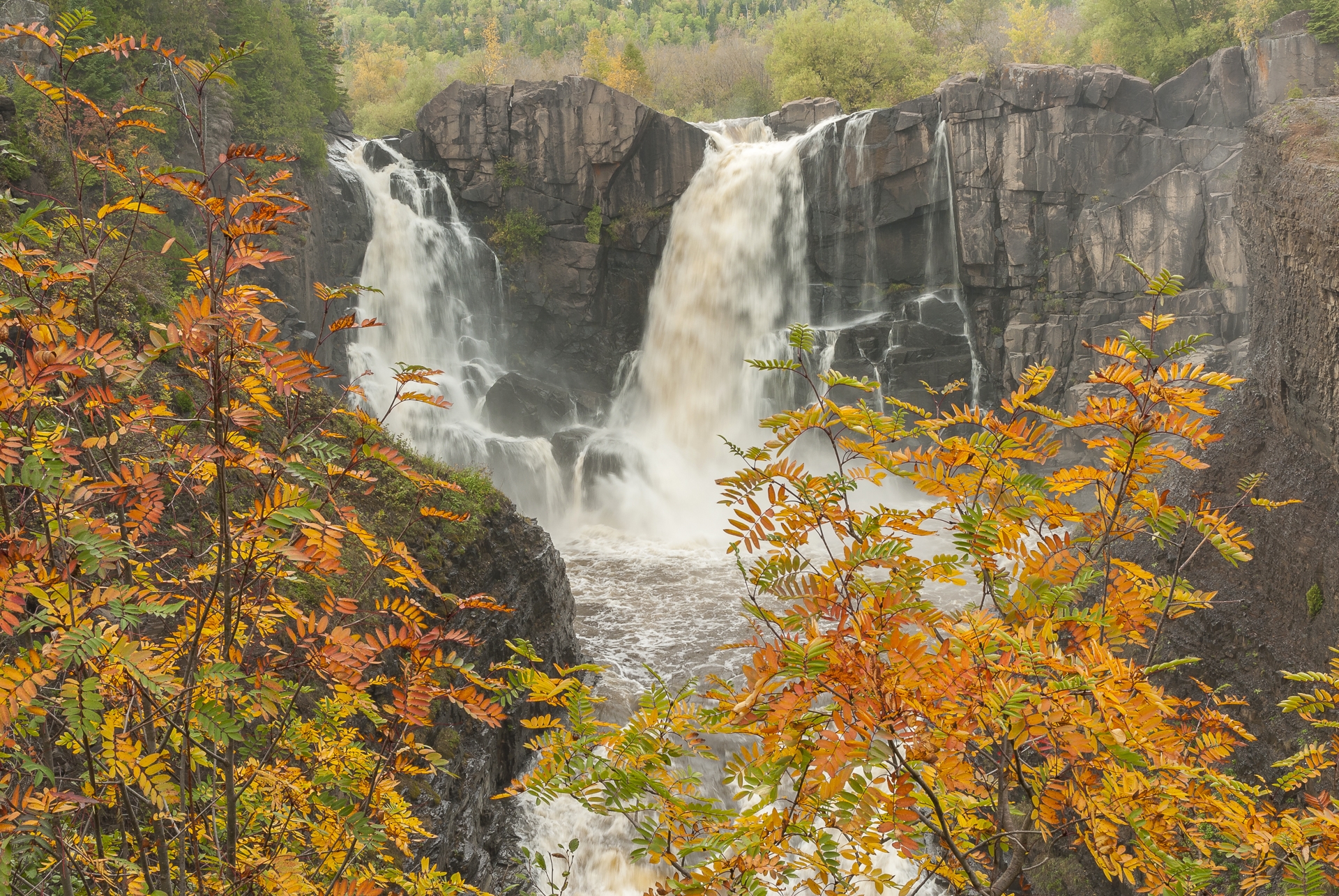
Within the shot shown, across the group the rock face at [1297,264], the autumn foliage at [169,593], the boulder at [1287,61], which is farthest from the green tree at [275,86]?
the boulder at [1287,61]

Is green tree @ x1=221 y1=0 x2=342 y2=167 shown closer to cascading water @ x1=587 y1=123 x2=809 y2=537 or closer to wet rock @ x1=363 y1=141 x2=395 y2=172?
wet rock @ x1=363 y1=141 x2=395 y2=172

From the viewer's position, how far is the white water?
702 inches

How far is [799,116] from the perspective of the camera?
23828 mm

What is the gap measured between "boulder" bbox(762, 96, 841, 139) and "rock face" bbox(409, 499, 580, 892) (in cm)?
1834

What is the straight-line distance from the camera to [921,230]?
20.5 m

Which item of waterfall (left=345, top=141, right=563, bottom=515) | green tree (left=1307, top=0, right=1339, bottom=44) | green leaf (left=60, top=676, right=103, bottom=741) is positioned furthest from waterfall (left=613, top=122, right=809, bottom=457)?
green leaf (left=60, top=676, right=103, bottom=741)

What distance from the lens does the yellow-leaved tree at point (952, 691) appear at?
72.3 inches

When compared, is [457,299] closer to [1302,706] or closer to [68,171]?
[68,171]

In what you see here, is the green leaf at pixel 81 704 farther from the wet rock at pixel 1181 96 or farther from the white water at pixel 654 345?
the wet rock at pixel 1181 96

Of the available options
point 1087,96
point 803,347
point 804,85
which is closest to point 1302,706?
point 803,347

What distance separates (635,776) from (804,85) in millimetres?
33208

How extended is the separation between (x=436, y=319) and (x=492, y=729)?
49.8 feet

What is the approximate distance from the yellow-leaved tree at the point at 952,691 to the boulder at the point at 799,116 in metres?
23.1

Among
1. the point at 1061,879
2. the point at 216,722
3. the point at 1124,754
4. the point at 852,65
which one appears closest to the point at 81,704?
the point at 216,722
